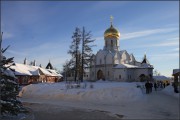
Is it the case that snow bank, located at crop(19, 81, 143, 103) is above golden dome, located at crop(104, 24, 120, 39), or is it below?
below

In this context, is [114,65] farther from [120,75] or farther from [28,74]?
[28,74]

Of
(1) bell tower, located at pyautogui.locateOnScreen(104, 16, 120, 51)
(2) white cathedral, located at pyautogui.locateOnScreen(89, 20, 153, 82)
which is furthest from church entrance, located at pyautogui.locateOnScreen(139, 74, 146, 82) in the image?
(1) bell tower, located at pyautogui.locateOnScreen(104, 16, 120, 51)

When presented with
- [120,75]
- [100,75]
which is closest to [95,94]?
[120,75]

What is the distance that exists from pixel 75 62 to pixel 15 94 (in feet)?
125

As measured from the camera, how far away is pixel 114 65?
63.5 meters

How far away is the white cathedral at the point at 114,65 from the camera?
61688 mm

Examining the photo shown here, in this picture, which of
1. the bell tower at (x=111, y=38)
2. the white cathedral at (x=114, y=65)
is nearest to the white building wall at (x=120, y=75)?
the white cathedral at (x=114, y=65)

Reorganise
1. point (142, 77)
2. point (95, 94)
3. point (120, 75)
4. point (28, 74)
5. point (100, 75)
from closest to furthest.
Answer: point (95, 94), point (28, 74), point (120, 75), point (142, 77), point (100, 75)

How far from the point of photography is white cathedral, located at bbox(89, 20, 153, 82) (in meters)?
61.7

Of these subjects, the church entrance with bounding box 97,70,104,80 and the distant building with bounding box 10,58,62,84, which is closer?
the distant building with bounding box 10,58,62,84

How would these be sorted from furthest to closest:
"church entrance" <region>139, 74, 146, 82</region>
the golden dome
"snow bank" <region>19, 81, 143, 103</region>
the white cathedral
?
the golden dome → "church entrance" <region>139, 74, 146, 82</region> → the white cathedral → "snow bank" <region>19, 81, 143, 103</region>

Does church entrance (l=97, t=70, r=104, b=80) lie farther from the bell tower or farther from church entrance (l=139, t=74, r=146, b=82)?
church entrance (l=139, t=74, r=146, b=82)

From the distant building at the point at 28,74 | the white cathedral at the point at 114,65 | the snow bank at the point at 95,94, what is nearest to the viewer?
the snow bank at the point at 95,94

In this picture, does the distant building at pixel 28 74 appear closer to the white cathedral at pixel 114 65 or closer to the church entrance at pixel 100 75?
the white cathedral at pixel 114 65
